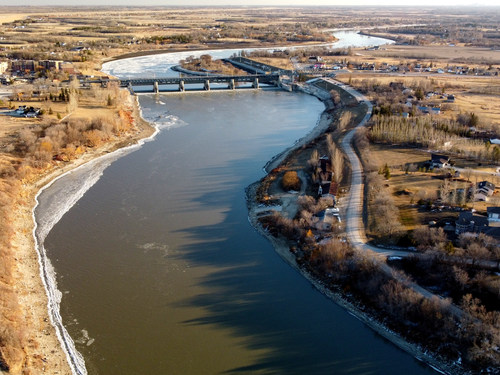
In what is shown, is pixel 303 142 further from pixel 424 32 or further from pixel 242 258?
pixel 424 32

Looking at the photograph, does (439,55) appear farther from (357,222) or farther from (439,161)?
(357,222)

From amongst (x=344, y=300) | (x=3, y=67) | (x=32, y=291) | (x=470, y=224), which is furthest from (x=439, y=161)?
(x=3, y=67)

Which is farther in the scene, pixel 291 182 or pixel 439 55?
pixel 439 55

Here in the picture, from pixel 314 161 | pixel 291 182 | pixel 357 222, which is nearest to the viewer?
pixel 357 222

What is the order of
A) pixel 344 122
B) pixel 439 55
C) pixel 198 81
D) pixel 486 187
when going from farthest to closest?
pixel 439 55 → pixel 198 81 → pixel 344 122 → pixel 486 187

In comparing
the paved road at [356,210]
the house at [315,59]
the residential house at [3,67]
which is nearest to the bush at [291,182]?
the paved road at [356,210]

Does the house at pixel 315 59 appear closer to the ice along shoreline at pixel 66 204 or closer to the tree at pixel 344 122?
the tree at pixel 344 122
